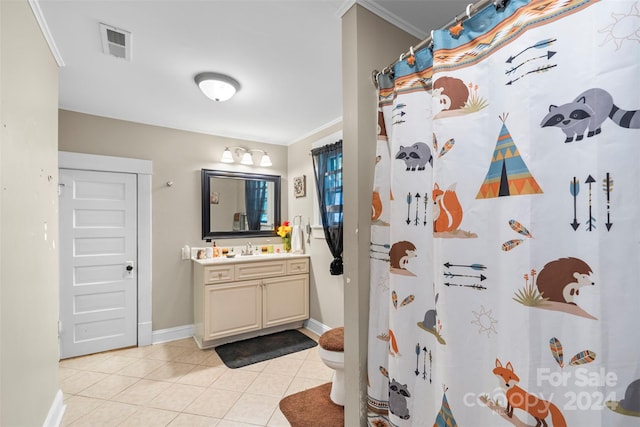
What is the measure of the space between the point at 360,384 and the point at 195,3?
2090 millimetres

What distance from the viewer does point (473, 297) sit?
100cm

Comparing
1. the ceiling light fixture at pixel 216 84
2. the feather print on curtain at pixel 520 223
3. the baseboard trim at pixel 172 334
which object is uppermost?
the ceiling light fixture at pixel 216 84

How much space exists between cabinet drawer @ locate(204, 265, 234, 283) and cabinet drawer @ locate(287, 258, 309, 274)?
2.26ft

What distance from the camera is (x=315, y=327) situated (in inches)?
135

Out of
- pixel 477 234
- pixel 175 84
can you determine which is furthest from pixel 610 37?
pixel 175 84

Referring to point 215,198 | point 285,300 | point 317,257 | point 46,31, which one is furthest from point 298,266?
point 46,31

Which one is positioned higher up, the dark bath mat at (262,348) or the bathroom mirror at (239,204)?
the bathroom mirror at (239,204)

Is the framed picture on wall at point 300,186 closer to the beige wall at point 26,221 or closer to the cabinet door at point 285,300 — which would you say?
the cabinet door at point 285,300

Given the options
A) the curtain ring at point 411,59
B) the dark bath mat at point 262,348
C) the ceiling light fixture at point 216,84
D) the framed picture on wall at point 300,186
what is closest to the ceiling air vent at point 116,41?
the ceiling light fixture at point 216,84

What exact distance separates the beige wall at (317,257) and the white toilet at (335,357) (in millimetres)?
967

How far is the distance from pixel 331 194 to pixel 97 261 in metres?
2.45

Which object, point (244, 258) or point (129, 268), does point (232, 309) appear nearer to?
point (244, 258)

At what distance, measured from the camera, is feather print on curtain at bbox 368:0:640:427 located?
2.37 ft

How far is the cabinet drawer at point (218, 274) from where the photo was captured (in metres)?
2.94
